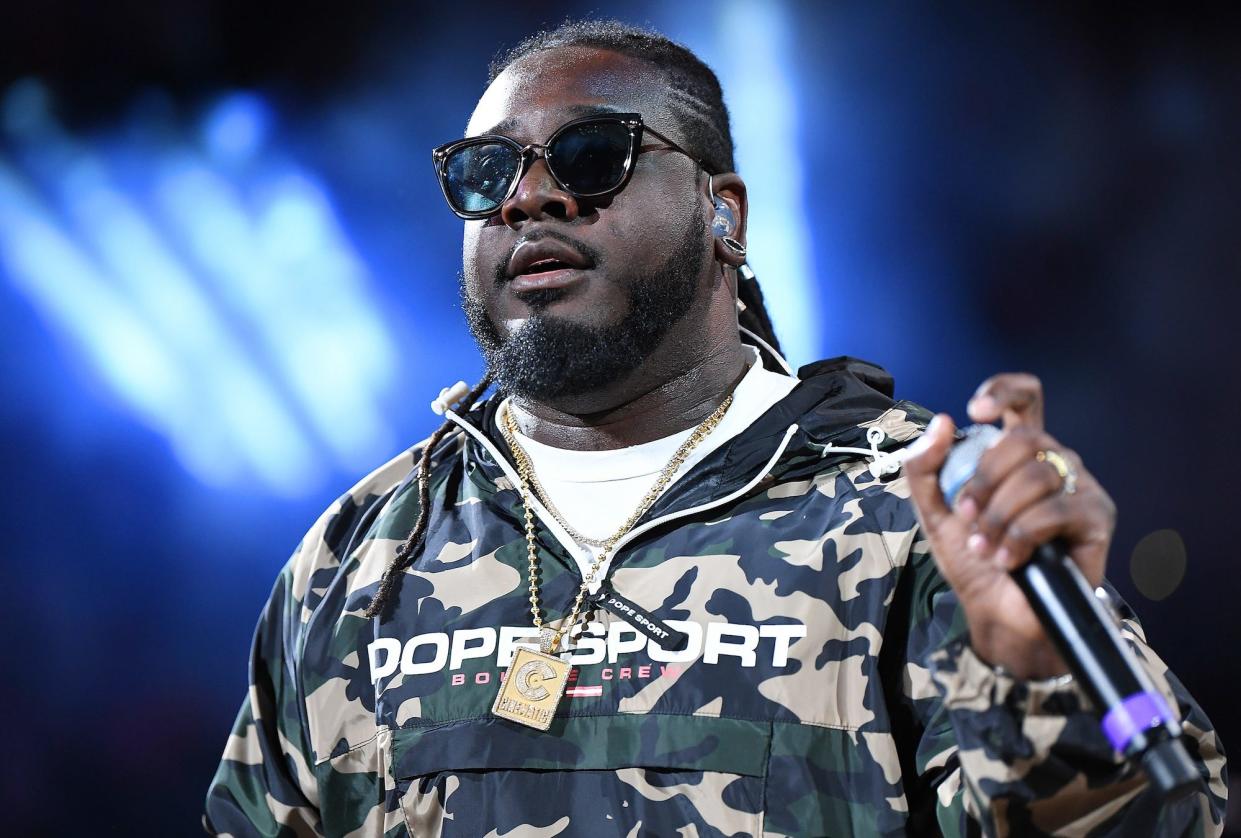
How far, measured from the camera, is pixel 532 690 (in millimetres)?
1771

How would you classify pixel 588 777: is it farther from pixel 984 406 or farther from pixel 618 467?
pixel 984 406

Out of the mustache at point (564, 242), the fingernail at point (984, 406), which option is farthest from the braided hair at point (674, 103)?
the fingernail at point (984, 406)

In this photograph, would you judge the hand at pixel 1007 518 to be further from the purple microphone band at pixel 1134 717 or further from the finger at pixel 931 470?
the purple microphone band at pixel 1134 717

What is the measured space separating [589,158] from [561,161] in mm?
44

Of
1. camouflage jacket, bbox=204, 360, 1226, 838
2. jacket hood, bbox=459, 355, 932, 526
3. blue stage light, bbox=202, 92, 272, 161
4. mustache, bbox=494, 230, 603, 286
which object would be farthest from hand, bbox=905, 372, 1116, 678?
blue stage light, bbox=202, 92, 272, 161

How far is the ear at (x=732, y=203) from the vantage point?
219cm

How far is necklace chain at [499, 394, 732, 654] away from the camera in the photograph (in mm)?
1855

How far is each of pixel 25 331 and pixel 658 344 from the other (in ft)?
7.34

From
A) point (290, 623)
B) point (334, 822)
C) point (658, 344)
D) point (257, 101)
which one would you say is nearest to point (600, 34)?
point (658, 344)

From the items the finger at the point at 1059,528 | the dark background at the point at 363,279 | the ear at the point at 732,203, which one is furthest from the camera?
the dark background at the point at 363,279

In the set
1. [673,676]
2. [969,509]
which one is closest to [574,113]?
[673,676]

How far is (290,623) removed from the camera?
209 centimetres

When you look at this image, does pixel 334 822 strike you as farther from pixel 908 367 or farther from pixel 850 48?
pixel 850 48

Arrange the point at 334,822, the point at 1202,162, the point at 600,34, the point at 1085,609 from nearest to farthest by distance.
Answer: the point at 1085,609
the point at 334,822
the point at 600,34
the point at 1202,162
